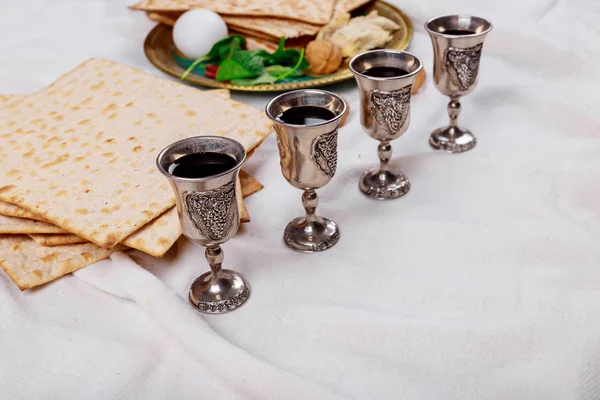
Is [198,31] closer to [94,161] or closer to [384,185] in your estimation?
[94,161]

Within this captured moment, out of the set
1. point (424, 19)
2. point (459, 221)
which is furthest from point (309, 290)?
point (424, 19)

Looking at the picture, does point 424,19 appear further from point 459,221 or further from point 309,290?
point 309,290

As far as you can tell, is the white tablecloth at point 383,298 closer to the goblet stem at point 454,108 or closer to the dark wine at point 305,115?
the goblet stem at point 454,108

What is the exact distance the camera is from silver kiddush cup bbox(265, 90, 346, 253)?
3.54 feet

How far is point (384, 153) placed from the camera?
1338 mm

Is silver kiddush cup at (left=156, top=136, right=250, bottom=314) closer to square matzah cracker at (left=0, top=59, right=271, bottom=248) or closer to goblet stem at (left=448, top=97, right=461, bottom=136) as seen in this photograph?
square matzah cracker at (left=0, top=59, right=271, bottom=248)

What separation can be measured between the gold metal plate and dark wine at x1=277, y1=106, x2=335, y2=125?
1.52 feet

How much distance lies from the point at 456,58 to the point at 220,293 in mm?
672

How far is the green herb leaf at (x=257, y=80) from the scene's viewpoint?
5.30 ft

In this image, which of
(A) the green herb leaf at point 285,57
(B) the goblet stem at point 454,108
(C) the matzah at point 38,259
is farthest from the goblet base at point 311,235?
(A) the green herb leaf at point 285,57

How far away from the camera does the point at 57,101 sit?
1508mm

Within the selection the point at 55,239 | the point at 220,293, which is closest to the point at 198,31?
the point at 55,239

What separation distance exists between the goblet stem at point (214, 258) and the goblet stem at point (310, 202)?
0.64 feet

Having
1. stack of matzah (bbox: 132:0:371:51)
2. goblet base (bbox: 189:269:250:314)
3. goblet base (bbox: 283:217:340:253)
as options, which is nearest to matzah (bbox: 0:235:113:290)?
goblet base (bbox: 189:269:250:314)
